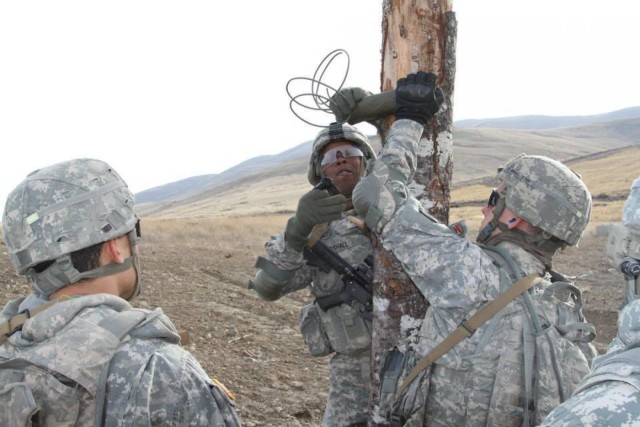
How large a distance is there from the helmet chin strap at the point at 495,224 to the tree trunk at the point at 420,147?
1.45 ft

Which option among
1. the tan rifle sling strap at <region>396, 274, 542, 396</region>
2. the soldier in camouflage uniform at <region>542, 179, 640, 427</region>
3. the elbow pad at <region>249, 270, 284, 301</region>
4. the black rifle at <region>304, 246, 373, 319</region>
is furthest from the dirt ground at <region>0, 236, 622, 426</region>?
the soldier in camouflage uniform at <region>542, 179, 640, 427</region>

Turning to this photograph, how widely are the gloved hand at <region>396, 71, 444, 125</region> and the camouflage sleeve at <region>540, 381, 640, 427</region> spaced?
1.84m

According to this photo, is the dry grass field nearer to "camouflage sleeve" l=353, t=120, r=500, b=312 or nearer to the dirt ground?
the dirt ground

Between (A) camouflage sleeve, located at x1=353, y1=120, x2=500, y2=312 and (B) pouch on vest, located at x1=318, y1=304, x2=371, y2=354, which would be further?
(B) pouch on vest, located at x1=318, y1=304, x2=371, y2=354

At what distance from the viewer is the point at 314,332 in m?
3.89

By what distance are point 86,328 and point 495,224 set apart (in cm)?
187

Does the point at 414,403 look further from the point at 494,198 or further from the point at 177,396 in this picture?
the point at 177,396

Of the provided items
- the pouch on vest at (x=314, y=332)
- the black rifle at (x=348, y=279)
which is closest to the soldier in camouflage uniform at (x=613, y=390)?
the black rifle at (x=348, y=279)

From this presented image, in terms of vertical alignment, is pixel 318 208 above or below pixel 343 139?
below

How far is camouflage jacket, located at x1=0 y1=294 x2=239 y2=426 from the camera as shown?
202 cm

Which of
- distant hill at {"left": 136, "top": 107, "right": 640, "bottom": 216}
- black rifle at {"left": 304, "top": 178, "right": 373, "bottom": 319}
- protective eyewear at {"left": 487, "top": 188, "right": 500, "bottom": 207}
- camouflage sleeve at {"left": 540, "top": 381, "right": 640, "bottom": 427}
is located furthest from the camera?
distant hill at {"left": 136, "top": 107, "right": 640, "bottom": 216}

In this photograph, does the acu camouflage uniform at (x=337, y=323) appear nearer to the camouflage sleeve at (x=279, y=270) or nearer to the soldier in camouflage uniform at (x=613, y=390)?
the camouflage sleeve at (x=279, y=270)

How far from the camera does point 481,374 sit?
2.69 metres

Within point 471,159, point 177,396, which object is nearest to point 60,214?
point 177,396
